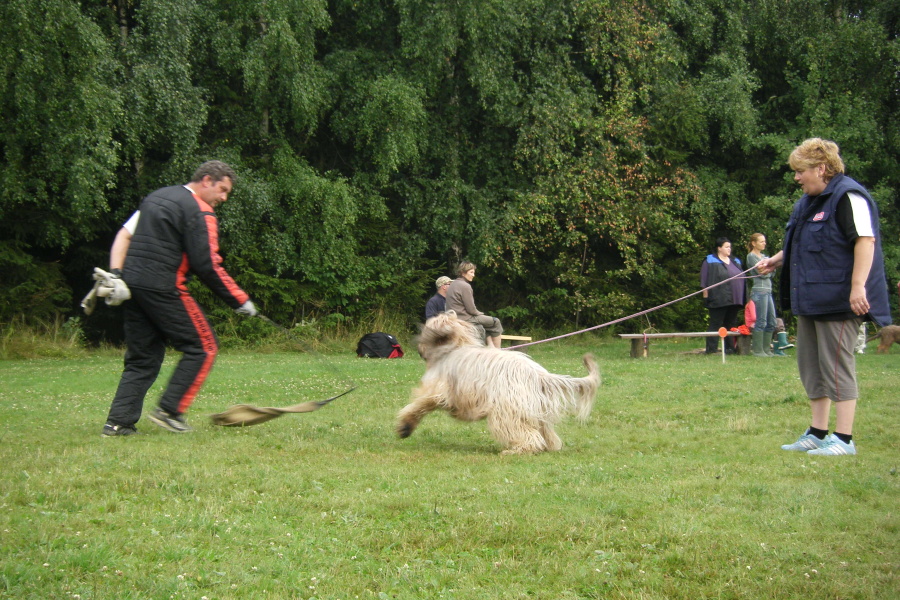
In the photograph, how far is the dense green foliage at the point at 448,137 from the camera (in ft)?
50.3

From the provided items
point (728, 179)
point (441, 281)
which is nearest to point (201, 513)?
point (441, 281)

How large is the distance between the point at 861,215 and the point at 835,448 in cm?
151

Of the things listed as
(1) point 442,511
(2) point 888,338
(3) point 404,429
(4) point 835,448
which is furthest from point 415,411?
(2) point 888,338

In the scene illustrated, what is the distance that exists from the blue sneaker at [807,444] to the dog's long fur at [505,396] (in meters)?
1.37

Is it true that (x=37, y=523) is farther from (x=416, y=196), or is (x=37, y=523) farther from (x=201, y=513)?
(x=416, y=196)

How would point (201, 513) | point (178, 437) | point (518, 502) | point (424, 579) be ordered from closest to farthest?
point (424, 579) < point (201, 513) < point (518, 502) < point (178, 437)

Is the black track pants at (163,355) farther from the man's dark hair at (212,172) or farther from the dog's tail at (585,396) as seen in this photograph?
the dog's tail at (585,396)

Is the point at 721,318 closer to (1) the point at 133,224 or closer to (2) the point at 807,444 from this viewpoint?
(2) the point at 807,444

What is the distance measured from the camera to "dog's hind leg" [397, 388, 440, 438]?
6250 mm

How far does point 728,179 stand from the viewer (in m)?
21.7

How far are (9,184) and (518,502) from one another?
12750 mm

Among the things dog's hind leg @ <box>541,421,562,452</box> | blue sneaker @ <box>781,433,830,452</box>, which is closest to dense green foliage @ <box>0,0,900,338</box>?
dog's hind leg @ <box>541,421,562,452</box>

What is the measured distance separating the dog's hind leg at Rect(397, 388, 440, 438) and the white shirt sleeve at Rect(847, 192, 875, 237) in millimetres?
2935

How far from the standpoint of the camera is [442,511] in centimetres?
425
